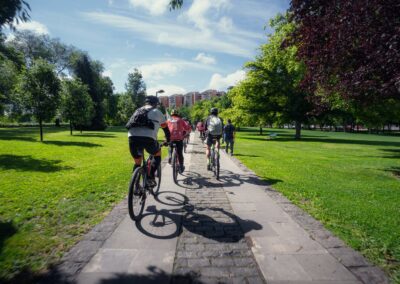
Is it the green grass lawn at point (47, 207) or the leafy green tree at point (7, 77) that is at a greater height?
the leafy green tree at point (7, 77)

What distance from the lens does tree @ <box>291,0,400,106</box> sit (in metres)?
6.55

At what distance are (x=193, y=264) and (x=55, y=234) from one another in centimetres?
228

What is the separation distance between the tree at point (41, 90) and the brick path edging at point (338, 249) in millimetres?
20836

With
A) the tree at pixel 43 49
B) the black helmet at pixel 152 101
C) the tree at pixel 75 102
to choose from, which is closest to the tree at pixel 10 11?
the black helmet at pixel 152 101

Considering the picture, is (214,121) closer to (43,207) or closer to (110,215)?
(110,215)

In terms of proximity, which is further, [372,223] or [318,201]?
[318,201]

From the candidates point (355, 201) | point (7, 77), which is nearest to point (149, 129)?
point (355, 201)

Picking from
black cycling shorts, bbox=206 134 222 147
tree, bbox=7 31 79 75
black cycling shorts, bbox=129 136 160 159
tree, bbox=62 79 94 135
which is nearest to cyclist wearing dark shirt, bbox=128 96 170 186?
black cycling shorts, bbox=129 136 160 159

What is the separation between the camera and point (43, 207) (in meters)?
5.13

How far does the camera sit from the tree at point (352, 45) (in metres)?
6.55

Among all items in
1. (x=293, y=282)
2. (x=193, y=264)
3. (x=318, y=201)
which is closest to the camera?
(x=293, y=282)

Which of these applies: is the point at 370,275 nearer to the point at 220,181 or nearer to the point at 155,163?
the point at 155,163

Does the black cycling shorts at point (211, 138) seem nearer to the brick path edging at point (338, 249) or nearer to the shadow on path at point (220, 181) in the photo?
the shadow on path at point (220, 181)

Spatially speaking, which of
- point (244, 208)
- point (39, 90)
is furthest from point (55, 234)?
point (39, 90)
